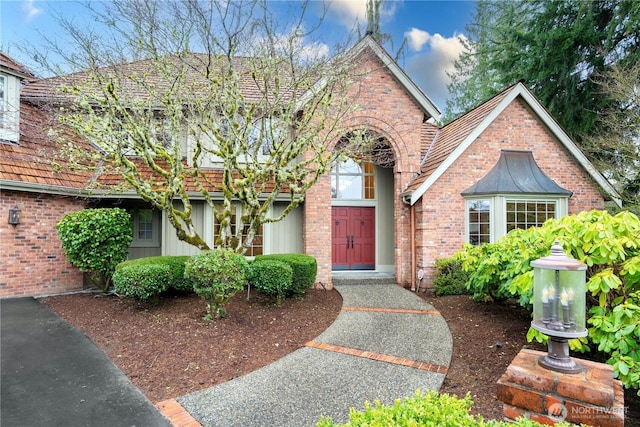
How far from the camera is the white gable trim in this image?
9.62m

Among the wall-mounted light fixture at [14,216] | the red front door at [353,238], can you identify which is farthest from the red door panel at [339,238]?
the wall-mounted light fixture at [14,216]

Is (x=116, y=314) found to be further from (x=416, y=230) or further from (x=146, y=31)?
(x=416, y=230)

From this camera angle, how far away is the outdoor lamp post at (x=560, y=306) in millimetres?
2566

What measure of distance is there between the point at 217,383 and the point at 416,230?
748 centimetres

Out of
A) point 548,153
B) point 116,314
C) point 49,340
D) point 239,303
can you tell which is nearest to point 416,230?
point 548,153

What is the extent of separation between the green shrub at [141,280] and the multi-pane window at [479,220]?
8.48 meters

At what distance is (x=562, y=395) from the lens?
7.76 feet

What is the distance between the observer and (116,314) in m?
7.06

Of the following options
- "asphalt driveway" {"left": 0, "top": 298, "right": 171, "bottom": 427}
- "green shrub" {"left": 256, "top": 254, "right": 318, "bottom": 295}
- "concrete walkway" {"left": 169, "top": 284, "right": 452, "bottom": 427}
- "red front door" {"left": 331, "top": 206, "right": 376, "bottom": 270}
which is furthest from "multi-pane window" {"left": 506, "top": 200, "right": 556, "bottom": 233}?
"asphalt driveway" {"left": 0, "top": 298, "right": 171, "bottom": 427}

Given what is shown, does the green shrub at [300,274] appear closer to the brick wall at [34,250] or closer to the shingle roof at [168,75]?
the shingle roof at [168,75]

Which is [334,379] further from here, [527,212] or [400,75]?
[400,75]

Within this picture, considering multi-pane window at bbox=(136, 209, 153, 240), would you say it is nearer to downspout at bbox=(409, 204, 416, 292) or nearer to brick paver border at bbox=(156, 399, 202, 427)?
brick paver border at bbox=(156, 399, 202, 427)

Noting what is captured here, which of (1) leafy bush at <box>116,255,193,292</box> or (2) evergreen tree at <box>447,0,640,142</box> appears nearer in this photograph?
(1) leafy bush at <box>116,255,193,292</box>
